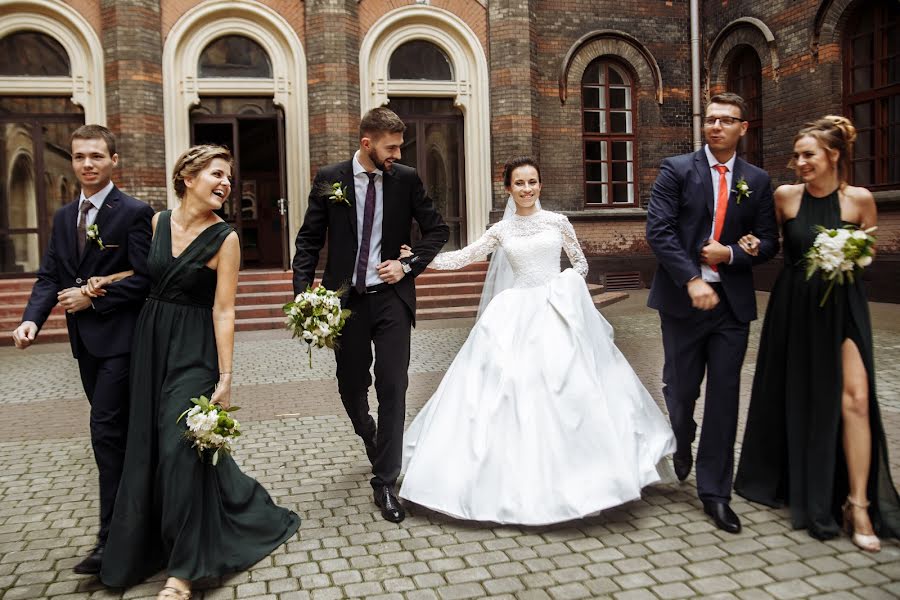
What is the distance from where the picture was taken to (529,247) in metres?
4.68

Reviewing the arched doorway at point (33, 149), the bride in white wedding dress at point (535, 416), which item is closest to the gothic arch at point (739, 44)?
the bride in white wedding dress at point (535, 416)

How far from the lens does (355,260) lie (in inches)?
170

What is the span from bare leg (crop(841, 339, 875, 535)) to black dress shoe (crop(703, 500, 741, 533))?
0.54 meters

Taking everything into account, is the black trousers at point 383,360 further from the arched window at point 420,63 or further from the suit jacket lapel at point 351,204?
the arched window at point 420,63

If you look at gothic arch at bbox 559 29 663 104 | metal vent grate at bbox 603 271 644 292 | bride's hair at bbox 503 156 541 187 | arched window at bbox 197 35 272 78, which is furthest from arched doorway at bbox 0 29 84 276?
bride's hair at bbox 503 156 541 187

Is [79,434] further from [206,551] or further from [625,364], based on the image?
[625,364]

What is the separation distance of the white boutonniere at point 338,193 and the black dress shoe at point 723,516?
8.19 ft

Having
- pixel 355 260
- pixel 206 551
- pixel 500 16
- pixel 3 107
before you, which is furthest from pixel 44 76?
pixel 206 551

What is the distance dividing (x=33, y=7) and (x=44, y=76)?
3.97 feet

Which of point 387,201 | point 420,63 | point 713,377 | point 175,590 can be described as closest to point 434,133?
point 420,63

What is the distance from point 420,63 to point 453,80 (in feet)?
2.46

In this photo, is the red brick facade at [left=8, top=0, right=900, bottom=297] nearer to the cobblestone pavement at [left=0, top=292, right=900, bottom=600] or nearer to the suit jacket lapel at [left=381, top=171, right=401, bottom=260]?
the cobblestone pavement at [left=0, top=292, right=900, bottom=600]

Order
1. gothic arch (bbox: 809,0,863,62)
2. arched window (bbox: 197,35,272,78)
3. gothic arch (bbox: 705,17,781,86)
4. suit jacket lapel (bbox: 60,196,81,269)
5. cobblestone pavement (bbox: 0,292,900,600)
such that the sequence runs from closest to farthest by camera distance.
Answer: cobblestone pavement (bbox: 0,292,900,600) < suit jacket lapel (bbox: 60,196,81,269) < gothic arch (bbox: 809,0,863,62) < arched window (bbox: 197,35,272,78) < gothic arch (bbox: 705,17,781,86)

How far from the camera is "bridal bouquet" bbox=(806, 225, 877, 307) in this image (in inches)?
143
